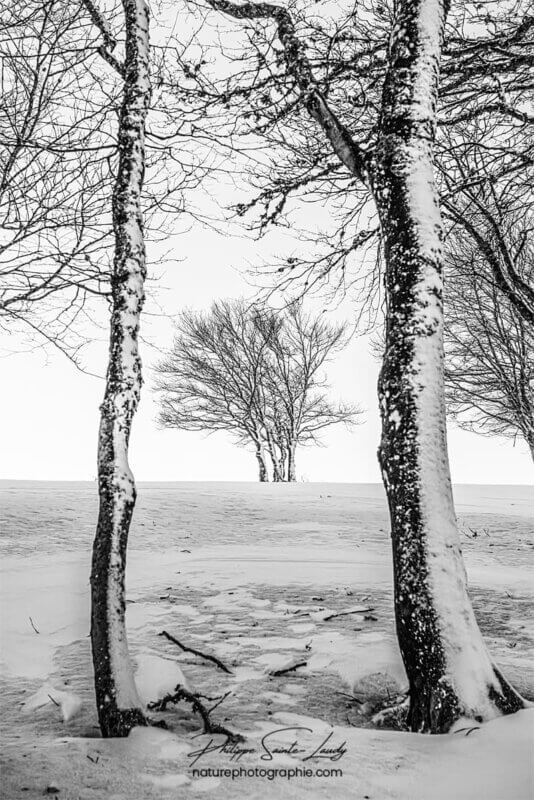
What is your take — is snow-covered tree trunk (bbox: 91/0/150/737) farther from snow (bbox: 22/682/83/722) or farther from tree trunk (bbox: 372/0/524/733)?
tree trunk (bbox: 372/0/524/733)

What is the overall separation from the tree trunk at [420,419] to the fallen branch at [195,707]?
86 cm

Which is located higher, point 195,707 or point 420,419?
point 420,419

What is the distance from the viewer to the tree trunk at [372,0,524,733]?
8.27 feet

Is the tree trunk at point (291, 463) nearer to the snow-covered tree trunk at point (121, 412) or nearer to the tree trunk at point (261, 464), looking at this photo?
the tree trunk at point (261, 464)

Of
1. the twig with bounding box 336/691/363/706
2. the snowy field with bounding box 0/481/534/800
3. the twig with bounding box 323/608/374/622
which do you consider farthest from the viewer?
the twig with bounding box 323/608/374/622

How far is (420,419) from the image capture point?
280 cm

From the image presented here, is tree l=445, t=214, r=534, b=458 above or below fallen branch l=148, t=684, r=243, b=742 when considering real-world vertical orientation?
above

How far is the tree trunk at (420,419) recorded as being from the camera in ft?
8.27

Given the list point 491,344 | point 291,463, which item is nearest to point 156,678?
point 491,344

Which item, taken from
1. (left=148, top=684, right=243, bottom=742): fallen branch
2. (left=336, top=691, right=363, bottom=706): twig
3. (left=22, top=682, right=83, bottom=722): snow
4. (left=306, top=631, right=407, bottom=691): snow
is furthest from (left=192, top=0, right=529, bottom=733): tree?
(left=22, top=682, right=83, bottom=722): snow

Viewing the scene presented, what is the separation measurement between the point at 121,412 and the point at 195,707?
5.09 feet

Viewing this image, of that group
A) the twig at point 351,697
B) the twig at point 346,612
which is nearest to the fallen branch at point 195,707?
the twig at point 351,697

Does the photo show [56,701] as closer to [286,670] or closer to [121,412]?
[286,670]

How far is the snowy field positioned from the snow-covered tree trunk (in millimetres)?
259
